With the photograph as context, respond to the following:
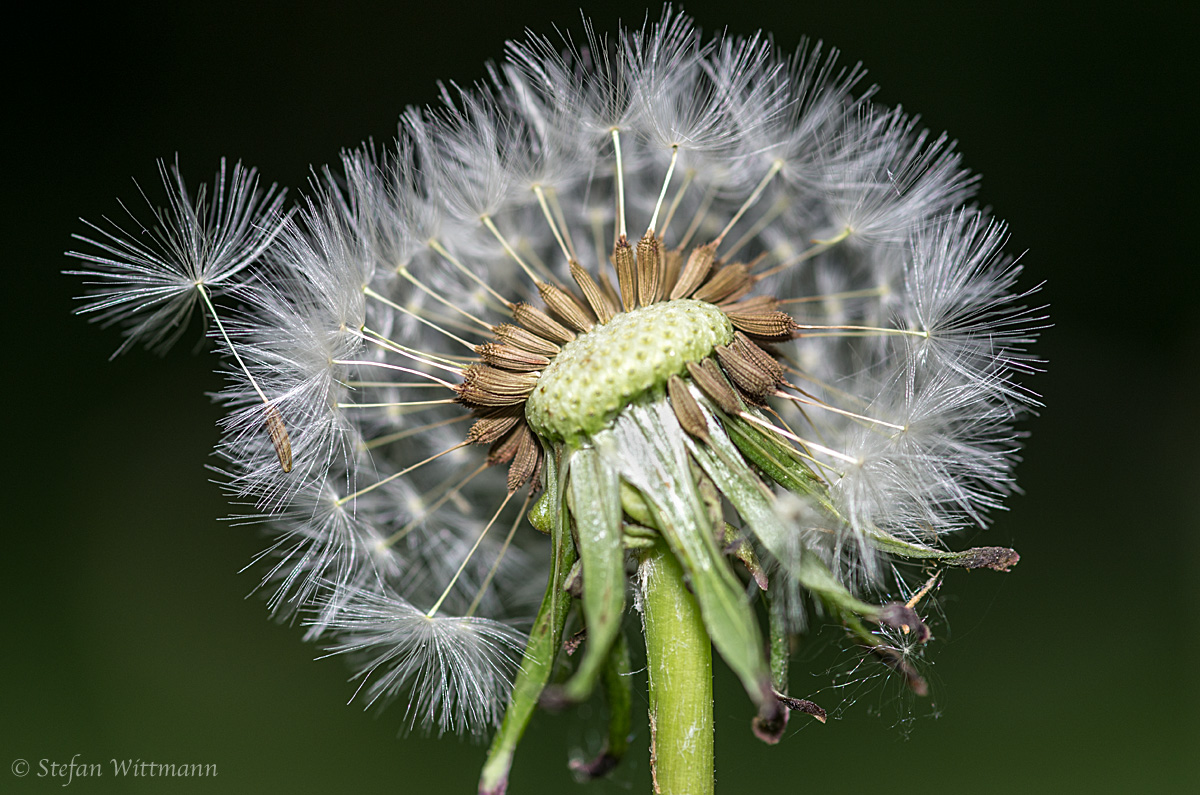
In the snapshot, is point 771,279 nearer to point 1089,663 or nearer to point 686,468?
point 686,468

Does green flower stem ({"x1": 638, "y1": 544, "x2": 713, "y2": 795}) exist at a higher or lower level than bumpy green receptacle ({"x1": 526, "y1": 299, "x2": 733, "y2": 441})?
lower

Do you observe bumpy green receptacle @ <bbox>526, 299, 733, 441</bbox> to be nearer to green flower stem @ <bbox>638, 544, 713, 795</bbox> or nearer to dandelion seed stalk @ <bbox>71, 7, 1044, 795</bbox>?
dandelion seed stalk @ <bbox>71, 7, 1044, 795</bbox>

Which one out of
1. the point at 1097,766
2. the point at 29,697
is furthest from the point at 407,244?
the point at 1097,766

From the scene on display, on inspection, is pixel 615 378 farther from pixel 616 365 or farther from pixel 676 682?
pixel 676 682

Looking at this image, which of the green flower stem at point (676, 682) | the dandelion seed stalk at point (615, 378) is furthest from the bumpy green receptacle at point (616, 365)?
the green flower stem at point (676, 682)

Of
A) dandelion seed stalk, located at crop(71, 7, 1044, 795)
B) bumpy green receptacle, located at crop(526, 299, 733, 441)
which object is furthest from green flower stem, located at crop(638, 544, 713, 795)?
bumpy green receptacle, located at crop(526, 299, 733, 441)
